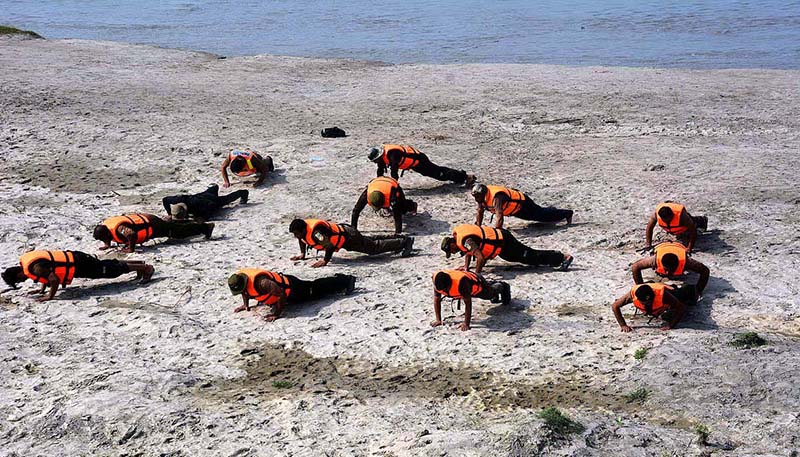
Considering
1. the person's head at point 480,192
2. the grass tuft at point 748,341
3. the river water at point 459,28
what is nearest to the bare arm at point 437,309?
the grass tuft at point 748,341

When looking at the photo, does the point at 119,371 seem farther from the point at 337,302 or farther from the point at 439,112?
the point at 439,112

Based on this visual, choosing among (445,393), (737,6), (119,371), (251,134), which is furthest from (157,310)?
(737,6)

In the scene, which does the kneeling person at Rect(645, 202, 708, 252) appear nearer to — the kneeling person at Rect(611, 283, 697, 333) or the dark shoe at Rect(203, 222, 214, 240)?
the kneeling person at Rect(611, 283, 697, 333)

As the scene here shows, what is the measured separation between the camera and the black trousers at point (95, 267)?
40.2 ft

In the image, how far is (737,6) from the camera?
1884 inches

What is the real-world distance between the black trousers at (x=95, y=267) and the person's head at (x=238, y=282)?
2.17m

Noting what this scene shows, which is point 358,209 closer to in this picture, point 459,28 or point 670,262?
point 670,262

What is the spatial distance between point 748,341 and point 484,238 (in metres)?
3.82

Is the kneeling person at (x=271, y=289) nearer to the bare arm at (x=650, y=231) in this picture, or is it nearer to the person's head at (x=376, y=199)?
the person's head at (x=376, y=199)

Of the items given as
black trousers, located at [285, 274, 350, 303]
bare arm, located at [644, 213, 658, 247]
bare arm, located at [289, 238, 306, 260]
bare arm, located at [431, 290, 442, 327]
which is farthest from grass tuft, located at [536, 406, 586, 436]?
bare arm, located at [289, 238, 306, 260]

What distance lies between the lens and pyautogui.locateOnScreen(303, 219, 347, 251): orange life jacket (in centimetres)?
1293

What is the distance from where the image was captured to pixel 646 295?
33.4 feet

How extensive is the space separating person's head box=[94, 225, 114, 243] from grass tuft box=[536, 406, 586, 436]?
26.6 feet

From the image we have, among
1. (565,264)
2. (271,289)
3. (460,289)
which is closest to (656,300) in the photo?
(460,289)
